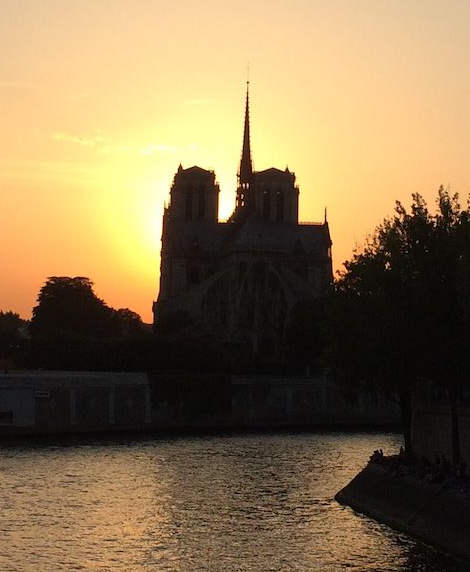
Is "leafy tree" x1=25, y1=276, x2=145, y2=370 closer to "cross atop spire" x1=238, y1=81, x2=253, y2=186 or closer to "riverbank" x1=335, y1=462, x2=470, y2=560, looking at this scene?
"cross atop spire" x1=238, y1=81, x2=253, y2=186

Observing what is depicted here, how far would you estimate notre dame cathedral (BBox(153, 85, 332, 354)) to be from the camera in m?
146

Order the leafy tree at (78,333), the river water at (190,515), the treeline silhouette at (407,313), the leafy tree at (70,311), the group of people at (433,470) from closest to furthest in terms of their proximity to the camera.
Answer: the river water at (190,515), the group of people at (433,470), the treeline silhouette at (407,313), the leafy tree at (78,333), the leafy tree at (70,311)

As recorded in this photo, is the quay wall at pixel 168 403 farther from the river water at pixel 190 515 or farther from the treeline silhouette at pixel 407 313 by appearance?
the treeline silhouette at pixel 407 313

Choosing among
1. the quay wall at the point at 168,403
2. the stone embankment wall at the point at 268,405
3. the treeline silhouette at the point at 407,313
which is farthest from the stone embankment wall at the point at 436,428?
the stone embankment wall at the point at 268,405

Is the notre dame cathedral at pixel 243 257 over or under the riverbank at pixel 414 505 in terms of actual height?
over

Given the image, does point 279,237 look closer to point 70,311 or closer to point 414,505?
point 70,311

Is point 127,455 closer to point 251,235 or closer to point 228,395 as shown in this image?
point 228,395

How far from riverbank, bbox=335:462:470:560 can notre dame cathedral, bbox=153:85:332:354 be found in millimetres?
93207

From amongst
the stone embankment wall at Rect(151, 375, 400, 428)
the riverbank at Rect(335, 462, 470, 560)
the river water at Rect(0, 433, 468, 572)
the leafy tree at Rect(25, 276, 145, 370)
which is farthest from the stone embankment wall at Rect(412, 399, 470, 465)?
the leafy tree at Rect(25, 276, 145, 370)

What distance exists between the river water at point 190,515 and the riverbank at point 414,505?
1.39ft

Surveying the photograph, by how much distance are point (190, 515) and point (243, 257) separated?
108m

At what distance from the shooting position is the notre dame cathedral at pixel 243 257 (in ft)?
477

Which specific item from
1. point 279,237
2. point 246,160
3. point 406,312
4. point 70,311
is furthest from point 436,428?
point 246,160

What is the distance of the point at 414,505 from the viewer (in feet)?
128
